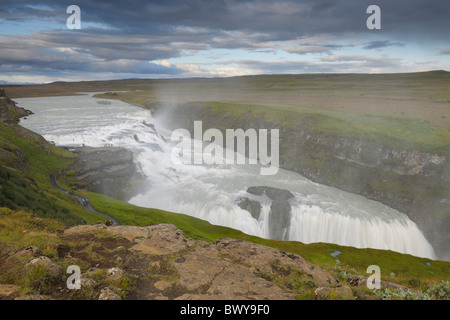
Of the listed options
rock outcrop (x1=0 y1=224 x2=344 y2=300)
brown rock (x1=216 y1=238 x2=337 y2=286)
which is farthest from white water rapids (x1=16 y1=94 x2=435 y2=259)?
rock outcrop (x1=0 y1=224 x2=344 y2=300)

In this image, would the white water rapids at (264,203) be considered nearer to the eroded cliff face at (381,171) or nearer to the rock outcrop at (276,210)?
the rock outcrop at (276,210)

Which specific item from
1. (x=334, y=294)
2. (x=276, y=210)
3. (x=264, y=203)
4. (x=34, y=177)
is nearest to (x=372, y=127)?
(x=276, y=210)

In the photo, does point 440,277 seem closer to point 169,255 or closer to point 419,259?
point 419,259

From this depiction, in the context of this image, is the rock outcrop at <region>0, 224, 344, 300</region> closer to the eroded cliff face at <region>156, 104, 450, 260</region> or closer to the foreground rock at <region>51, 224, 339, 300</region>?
the foreground rock at <region>51, 224, 339, 300</region>

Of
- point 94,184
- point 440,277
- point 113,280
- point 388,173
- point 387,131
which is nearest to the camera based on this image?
→ point 113,280

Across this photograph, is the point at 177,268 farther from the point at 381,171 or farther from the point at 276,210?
the point at 381,171

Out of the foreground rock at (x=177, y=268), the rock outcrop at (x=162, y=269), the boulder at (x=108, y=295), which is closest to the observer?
the boulder at (x=108, y=295)

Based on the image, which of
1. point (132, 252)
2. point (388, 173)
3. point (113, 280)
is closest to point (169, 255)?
point (132, 252)

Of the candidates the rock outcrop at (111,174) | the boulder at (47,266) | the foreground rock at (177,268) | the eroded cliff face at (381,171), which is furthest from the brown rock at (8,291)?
the eroded cliff face at (381,171)
